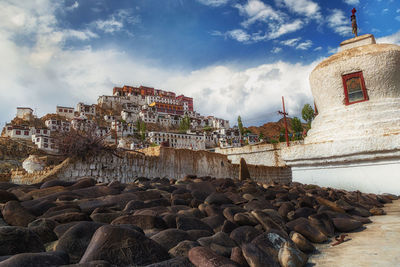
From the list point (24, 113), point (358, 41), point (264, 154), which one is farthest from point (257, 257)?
point (24, 113)

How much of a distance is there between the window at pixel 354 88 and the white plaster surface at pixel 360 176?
2216 millimetres

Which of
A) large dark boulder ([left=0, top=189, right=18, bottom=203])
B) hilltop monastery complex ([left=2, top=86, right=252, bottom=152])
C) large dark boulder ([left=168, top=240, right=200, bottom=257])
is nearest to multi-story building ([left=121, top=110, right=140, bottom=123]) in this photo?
hilltop monastery complex ([left=2, top=86, right=252, bottom=152])

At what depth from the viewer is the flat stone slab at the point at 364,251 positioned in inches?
83.4

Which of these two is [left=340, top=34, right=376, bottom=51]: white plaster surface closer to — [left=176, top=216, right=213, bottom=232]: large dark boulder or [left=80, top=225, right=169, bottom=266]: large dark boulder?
[left=176, top=216, right=213, bottom=232]: large dark boulder

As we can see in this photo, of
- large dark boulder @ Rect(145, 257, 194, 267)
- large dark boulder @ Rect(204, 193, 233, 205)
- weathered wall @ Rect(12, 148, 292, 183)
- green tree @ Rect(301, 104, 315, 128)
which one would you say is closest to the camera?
large dark boulder @ Rect(145, 257, 194, 267)

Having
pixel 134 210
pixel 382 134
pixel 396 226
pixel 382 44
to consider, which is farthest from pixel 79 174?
pixel 382 44

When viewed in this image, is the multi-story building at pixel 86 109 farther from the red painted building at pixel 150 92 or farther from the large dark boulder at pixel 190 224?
the large dark boulder at pixel 190 224

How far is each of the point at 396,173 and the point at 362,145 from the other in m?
1.13

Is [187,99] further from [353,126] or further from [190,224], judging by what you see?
[190,224]

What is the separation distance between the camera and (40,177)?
6.94 meters

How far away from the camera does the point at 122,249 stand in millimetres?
1757

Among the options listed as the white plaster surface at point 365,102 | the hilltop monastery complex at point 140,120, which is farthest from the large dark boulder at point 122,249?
the hilltop monastery complex at point 140,120

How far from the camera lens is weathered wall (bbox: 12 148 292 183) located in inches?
278

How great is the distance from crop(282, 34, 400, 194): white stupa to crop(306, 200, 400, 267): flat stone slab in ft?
16.9
